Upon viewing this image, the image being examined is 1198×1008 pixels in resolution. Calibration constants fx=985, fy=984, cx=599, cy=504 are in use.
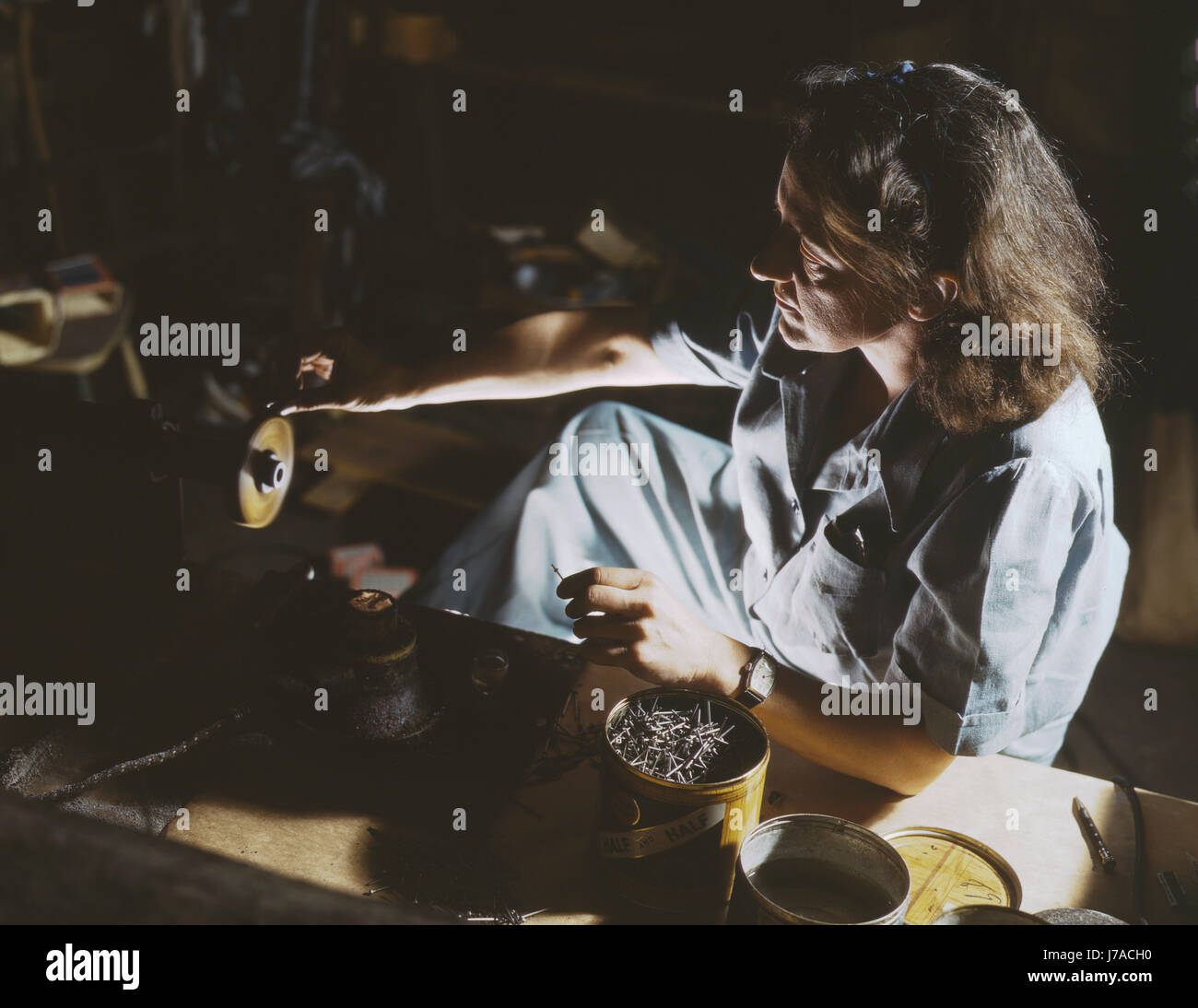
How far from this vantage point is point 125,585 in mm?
1326

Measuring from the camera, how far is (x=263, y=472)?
3.74 feet

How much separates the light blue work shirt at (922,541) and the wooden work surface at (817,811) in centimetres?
7

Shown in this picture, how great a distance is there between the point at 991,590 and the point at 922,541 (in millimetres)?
101

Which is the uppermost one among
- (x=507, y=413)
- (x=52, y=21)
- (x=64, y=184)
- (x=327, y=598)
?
(x=52, y=21)

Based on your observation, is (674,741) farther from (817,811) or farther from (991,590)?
(991,590)

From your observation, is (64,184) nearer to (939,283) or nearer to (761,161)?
(761,161)

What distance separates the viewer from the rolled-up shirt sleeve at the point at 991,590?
112cm

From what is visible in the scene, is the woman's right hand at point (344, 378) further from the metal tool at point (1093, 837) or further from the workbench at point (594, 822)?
the metal tool at point (1093, 837)

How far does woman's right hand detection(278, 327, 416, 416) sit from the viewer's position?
1423 mm

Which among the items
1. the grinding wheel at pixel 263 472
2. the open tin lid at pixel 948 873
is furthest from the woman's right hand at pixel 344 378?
the open tin lid at pixel 948 873

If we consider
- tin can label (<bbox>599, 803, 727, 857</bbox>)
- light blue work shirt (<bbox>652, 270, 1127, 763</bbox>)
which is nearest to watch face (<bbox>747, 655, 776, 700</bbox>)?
light blue work shirt (<bbox>652, 270, 1127, 763</bbox>)

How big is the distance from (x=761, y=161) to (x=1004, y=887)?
5.61 ft
